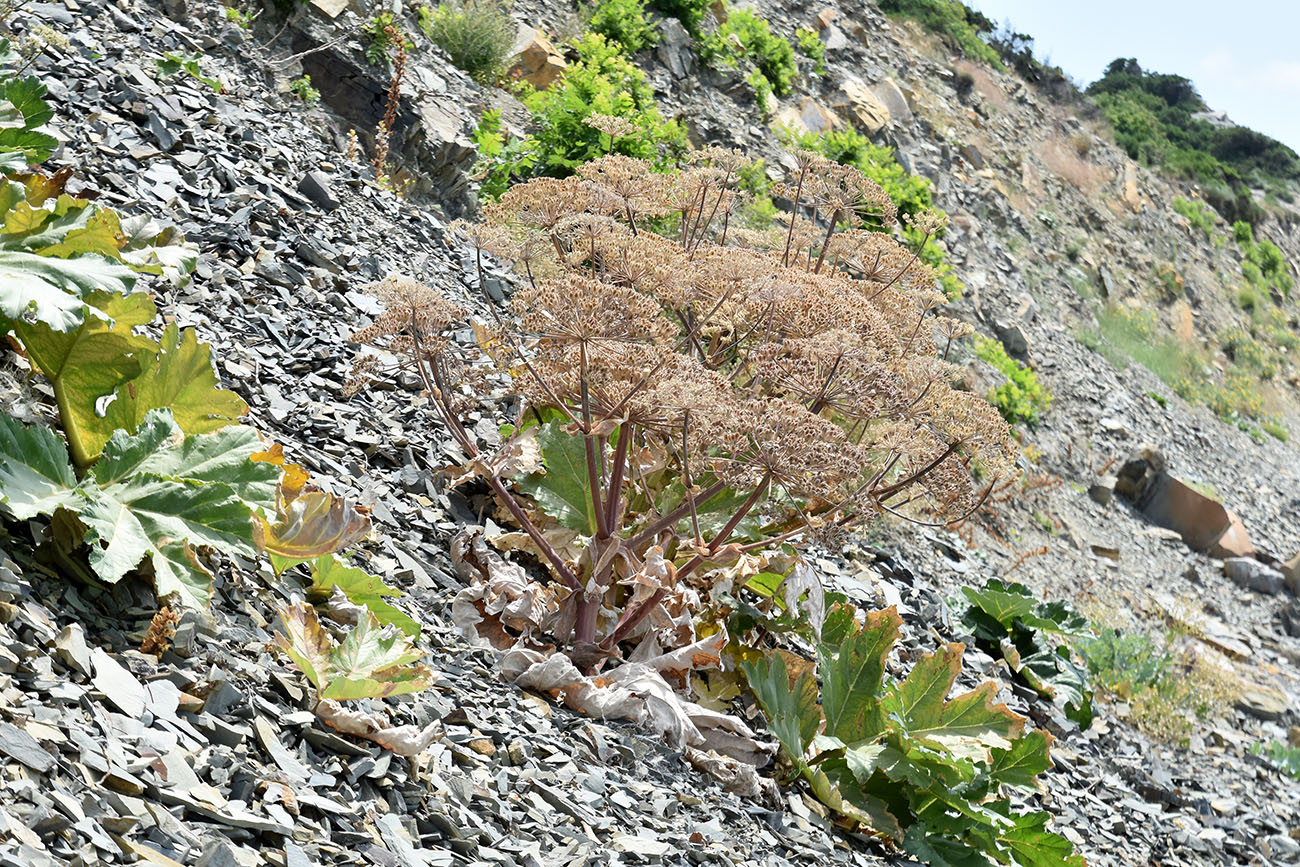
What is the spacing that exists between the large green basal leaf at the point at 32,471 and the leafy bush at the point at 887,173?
9.03 meters

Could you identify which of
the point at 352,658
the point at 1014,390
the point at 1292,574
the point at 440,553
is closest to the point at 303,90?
the point at 440,553

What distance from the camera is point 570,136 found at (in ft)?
25.1

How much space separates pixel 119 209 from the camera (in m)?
4.38

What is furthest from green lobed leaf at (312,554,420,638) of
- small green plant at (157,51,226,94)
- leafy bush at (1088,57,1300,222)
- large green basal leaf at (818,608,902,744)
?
leafy bush at (1088,57,1300,222)

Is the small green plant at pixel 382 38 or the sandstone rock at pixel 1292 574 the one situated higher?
the small green plant at pixel 382 38

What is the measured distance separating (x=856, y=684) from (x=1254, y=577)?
943cm

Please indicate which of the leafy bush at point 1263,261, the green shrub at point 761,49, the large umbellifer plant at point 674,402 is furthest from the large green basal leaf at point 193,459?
the leafy bush at point 1263,261

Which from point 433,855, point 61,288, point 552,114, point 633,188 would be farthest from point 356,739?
point 552,114

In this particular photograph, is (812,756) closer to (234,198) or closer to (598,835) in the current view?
(598,835)

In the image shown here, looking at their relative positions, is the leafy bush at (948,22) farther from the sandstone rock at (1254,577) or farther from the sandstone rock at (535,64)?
the sandstone rock at (535,64)

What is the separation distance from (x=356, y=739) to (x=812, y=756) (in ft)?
6.40

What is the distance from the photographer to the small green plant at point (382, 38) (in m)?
7.36

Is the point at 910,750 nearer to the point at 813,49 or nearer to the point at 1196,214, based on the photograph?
the point at 813,49

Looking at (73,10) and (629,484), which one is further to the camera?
(73,10)
